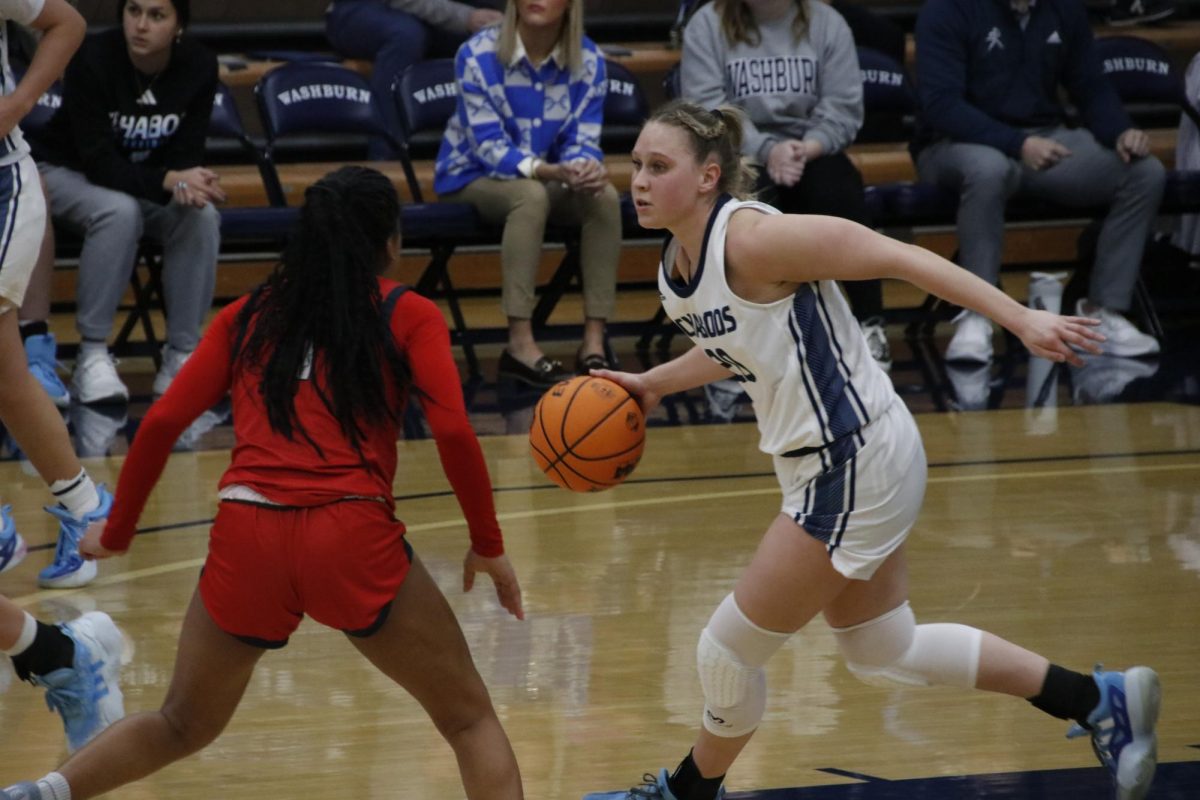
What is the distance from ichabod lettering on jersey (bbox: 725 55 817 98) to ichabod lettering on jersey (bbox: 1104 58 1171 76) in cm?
243

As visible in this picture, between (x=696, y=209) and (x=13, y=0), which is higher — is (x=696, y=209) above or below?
below

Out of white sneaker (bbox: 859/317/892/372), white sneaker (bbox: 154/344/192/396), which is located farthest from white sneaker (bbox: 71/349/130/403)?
white sneaker (bbox: 859/317/892/372)

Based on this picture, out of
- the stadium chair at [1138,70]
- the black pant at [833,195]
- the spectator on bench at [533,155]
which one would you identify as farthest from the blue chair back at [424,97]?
the stadium chair at [1138,70]

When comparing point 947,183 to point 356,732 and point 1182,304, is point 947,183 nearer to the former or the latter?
point 1182,304

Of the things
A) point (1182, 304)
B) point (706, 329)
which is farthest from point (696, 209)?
point (1182, 304)

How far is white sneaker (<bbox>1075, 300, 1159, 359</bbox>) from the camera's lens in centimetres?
855

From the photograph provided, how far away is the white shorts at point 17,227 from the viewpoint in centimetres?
436

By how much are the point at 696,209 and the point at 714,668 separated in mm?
850

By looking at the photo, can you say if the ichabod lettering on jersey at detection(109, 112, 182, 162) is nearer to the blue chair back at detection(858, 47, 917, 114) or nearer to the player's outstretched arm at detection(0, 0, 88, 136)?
the player's outstretched arm at detection(0, 0, 88, 136)

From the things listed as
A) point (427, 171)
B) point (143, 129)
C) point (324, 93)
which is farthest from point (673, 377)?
point (427, 171)

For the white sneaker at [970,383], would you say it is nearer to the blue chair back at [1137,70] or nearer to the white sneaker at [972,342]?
the white sneaker at [972,342]

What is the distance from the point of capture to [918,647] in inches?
130

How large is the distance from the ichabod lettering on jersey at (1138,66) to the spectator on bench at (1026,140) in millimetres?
1009

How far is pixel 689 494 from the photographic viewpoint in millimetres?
6059
